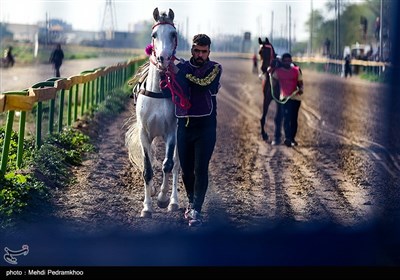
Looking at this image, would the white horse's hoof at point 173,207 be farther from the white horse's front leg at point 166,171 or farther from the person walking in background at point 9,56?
the person walking in background at point 9,56

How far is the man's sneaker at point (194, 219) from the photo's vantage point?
647 cm

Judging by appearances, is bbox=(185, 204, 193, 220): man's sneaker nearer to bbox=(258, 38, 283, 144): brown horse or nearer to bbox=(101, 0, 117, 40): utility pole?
bbox=(101, 0, 117, 40): utility pole

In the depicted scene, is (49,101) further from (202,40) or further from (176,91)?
(202,40)

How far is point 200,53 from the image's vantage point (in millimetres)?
6387

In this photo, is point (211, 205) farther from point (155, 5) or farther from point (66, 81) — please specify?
point (66, 81)

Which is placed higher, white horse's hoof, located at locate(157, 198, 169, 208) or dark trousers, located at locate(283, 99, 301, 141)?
dark trousers, located at locate(283, 99, 301, 141)

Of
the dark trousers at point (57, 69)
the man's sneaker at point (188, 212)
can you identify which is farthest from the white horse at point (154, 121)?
the dark trousers at point (57, 69)

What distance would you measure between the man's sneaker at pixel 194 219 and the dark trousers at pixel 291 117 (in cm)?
598

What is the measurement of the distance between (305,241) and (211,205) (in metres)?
1.63

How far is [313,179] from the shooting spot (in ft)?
30.2

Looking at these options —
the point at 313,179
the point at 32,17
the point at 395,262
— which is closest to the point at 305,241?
the point at 395,262

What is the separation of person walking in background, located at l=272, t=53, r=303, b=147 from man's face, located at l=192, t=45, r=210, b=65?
17.3ft

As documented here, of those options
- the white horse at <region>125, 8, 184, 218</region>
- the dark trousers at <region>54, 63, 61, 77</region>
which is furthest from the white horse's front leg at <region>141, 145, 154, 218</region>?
the dark trousers at <region>54, 63, 61, 77</region>

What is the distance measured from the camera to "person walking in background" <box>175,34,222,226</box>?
6402 millimetres
